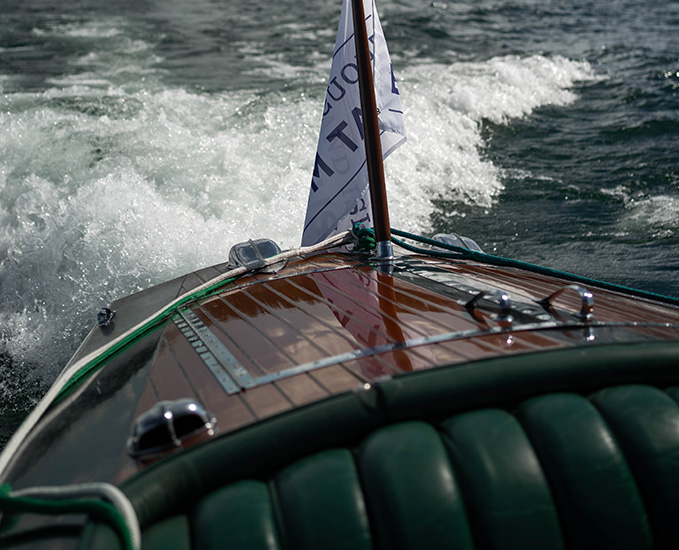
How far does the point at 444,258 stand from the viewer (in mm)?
2090

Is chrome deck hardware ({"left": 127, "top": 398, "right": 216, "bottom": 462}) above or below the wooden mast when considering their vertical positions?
below

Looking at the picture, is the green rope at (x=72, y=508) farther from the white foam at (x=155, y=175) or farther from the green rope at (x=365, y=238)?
the white foam at (x=155, y=175)

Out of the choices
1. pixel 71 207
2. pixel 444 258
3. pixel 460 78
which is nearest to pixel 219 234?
pixel 71 207

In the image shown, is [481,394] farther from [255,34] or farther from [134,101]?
[255,34]

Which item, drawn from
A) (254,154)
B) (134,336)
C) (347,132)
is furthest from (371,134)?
(254,154)

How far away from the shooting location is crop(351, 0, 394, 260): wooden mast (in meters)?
1.98

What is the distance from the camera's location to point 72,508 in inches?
34.5

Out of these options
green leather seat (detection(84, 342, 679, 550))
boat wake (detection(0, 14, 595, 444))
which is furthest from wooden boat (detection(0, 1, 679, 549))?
boat wake (detection(0, 14, 595, 444))

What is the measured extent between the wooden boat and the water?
4.79 ft

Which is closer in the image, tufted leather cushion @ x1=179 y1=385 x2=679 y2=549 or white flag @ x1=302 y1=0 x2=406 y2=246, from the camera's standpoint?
tufted leather cushion @ x1=179 y1=385 x2=679 y2=549

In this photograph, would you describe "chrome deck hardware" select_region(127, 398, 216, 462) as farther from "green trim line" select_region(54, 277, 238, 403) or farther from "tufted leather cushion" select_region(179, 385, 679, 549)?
"green trim line" select_region(54, 277, 238, 403)

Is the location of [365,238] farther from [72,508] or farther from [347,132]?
[72,508]

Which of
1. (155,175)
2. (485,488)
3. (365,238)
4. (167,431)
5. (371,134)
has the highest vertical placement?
(371,134)

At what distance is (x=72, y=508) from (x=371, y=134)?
1.43 metres
